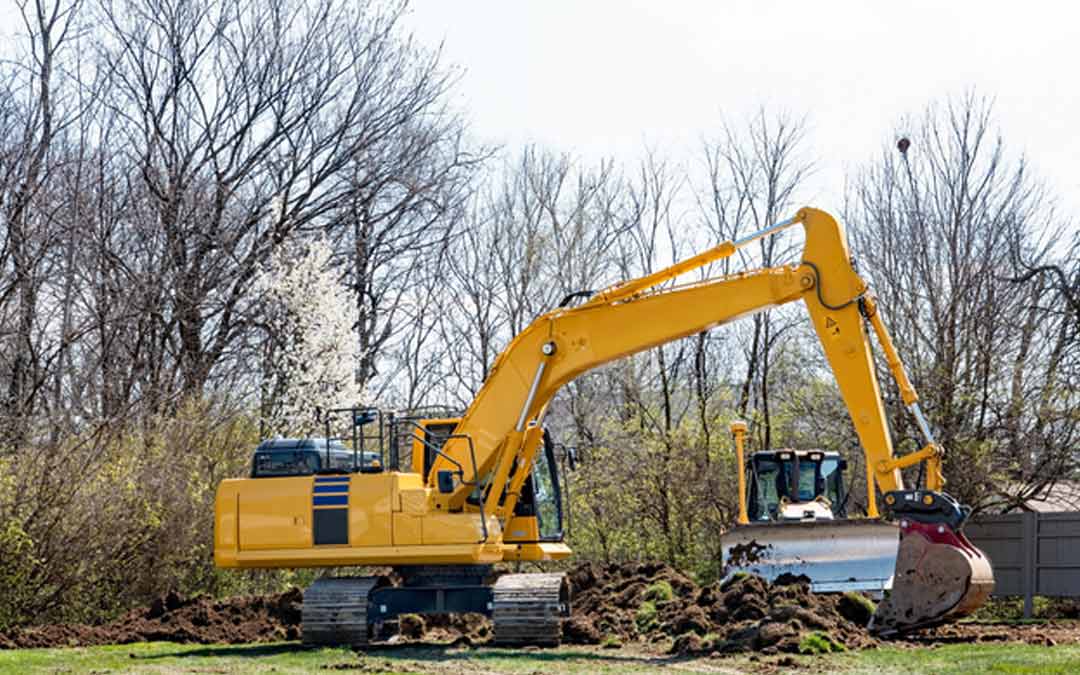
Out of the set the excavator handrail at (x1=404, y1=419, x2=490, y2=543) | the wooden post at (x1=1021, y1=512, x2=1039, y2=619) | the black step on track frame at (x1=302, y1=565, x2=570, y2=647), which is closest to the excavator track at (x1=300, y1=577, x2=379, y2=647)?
the black step on track frame at (x1=302, y1=565, x2=570, y2=647)

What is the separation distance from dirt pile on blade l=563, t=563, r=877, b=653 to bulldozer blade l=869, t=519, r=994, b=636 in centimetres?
60

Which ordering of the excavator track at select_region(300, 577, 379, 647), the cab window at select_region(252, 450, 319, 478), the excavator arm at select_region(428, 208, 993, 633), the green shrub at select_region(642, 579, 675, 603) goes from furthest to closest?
the green shrub at select_region(642, 579, 675, 603), the cab window at select_region(252, 450, 319, 478), the excavator track at select_region(300, 577, 379, 647), the excavator arm at select_region(428, 208, 993, 633)

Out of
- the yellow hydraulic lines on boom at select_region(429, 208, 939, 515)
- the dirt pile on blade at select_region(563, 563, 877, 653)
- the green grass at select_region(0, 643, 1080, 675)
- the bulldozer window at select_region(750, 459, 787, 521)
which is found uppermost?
the yellow hydraulic lines on boom at select_region(429, 208, 939, 515)

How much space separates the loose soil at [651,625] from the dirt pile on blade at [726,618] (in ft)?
0.04

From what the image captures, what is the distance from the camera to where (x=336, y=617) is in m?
16.4

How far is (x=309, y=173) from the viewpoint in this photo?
1339 inches

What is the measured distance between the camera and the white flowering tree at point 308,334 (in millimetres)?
30000

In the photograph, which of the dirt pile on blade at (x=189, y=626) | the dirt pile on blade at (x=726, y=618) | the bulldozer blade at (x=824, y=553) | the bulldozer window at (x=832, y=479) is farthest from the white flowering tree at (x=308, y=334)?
the bulldozer blade at (x=824, y=553)

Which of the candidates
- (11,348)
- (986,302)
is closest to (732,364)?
(986,302)

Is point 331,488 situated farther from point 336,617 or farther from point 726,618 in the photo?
point 726,618

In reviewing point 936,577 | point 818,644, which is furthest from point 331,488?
point 936,577

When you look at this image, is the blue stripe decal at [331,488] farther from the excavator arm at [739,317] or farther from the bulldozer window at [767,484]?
the bulldozer window at [767,484]

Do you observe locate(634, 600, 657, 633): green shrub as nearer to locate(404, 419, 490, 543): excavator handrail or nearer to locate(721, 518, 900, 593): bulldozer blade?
locate(721, 518, 900, 593): bulldozer blade

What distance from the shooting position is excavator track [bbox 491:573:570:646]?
16.1 m
